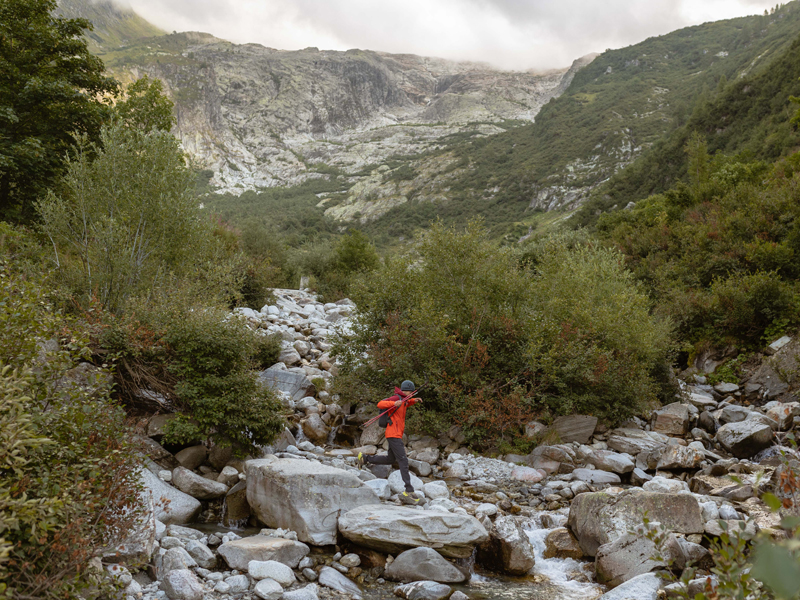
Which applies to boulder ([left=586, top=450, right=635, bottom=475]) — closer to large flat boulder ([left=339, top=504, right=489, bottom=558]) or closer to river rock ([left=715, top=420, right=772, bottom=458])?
river rock ([left=715, top=420, right=772, bottom=458])

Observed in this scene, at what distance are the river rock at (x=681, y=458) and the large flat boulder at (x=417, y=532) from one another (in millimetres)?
6278

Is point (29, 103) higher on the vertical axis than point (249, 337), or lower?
higher

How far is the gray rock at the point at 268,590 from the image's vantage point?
6.25 metres

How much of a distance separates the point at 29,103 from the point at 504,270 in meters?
17.8

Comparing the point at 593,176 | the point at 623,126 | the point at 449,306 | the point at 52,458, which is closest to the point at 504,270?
the point at 449,306

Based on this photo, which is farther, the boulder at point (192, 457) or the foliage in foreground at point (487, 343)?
the foliage in foreground at point (487, 343)

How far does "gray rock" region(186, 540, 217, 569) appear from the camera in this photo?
6910mm

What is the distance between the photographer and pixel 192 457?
33.4 feet

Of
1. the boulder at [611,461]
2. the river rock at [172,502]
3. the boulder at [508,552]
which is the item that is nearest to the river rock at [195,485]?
the river rock at [172,502]

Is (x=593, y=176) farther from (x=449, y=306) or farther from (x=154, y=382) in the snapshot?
(x=154, y=382)

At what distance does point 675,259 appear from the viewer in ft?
91.5

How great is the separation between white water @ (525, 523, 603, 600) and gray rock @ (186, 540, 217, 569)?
4882mm

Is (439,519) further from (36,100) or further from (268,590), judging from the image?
(36,100)

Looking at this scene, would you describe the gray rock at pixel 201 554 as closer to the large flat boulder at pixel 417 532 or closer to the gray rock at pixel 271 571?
the gray rock at pixel 271 571
